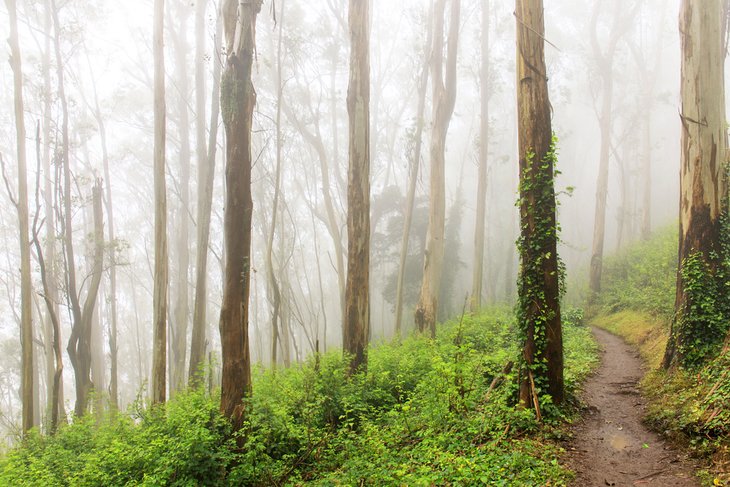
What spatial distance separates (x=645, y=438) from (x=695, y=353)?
178cm

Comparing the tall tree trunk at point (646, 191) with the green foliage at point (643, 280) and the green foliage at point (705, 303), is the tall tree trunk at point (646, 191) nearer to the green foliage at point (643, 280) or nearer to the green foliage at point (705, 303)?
the green foliage at point (643, 280)

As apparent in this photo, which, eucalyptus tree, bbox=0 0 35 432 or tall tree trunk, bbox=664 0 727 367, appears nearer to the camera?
tall tree trunk, bbox=664 0 727 367

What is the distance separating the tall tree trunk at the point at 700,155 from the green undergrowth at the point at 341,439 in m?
1.89

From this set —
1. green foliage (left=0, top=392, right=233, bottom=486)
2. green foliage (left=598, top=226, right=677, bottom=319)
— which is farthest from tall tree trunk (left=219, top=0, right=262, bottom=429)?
green foliage (left=598, top=226, right=677, bottom=319)

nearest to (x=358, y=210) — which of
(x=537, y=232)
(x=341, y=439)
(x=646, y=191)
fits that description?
(x=537, y=232)

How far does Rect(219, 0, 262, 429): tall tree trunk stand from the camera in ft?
20.6

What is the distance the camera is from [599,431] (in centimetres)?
495

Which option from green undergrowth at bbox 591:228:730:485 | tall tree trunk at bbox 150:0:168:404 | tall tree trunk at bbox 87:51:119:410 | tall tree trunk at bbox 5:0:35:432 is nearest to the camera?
green undergrowth at bbox 591:228:730:485

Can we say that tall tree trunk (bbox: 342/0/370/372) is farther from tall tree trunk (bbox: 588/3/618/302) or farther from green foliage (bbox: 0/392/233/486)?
tall tree trunk (bbox: 588/3/618/302)

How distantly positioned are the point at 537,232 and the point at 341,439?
384 cm

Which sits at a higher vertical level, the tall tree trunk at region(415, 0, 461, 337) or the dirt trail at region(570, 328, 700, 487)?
the tall tree trunk at region(415, 0, 461, 337)

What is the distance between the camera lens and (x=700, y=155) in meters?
6.28

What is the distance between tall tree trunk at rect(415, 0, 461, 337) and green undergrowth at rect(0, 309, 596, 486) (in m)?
4.22

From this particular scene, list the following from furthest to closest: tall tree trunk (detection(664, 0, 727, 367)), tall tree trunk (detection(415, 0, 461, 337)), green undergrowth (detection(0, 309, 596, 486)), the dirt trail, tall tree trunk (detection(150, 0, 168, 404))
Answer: tall tree trunk (detection(415, 0, 461, 337))
tall tree trunk (detection(150, 0, 168, 404))
tall tree trunk (detection(664, 0, 727, 367))
green undergrowth (detection(0, 309, 596, 486))
the dirt trail
